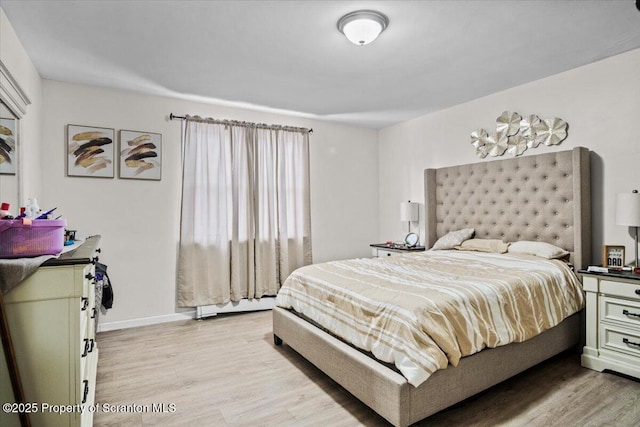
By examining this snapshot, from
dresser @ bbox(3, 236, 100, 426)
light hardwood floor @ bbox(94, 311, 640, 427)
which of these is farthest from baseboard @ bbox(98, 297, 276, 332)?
dresser @ bbox(3, 236, 100, 426)

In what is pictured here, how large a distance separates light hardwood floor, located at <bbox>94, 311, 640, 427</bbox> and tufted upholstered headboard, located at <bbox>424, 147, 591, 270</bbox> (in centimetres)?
110

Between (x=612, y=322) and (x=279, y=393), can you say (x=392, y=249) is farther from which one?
(x=279, y=393)

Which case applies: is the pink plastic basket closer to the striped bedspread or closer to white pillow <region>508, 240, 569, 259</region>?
the striped bedspread

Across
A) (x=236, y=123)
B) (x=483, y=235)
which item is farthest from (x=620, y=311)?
(x=236, y=123)

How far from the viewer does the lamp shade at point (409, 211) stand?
472 cm

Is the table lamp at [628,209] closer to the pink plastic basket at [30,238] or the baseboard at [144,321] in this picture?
→ the pink plastic basket at [30,238]

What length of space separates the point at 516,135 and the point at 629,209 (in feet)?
4.31

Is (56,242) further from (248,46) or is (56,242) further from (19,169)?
(248,46)

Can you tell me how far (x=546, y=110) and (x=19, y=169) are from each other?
15.0 ft

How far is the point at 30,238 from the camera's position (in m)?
1.43

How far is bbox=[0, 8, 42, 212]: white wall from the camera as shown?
7.72 feet

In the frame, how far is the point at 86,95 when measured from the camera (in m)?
3.58

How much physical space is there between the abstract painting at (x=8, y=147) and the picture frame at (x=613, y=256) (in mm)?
4371

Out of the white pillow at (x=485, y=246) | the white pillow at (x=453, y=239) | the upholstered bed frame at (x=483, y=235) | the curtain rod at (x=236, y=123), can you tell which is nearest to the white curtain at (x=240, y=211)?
the curtain rod at (x=236, y=123)
